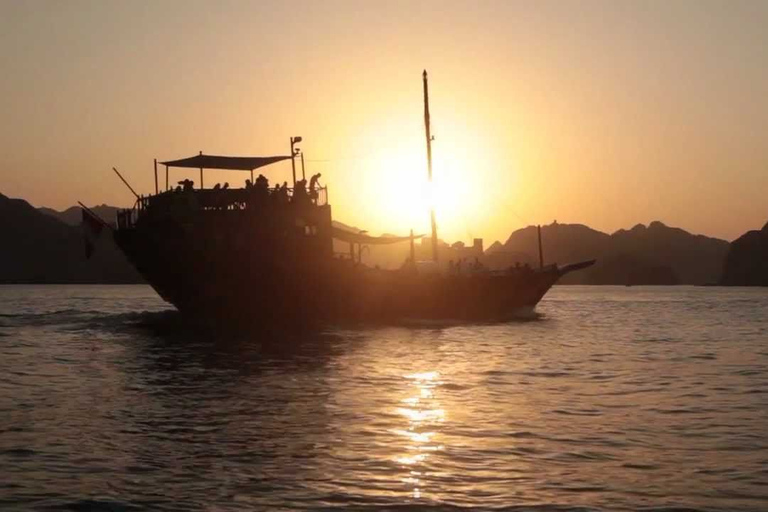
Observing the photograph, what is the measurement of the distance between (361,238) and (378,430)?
37.9 metres

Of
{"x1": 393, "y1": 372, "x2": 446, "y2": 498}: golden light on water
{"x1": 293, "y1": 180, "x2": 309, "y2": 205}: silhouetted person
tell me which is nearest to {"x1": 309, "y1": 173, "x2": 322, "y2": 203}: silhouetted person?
{"x1": 293, "y1": 180, "x2": 309, "y2": 205}: silhouetted person

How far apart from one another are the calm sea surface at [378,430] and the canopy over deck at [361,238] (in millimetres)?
19543

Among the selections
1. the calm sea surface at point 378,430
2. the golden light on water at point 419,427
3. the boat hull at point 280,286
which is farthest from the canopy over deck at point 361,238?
the golden light on water at point 419,427

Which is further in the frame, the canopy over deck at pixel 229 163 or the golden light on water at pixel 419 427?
the canopy over deck at pixel 229 163

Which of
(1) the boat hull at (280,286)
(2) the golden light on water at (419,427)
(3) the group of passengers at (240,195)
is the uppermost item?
(3) the group of passengers at (240,195)

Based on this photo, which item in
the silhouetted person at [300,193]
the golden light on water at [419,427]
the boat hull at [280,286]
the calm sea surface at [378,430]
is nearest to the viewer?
the calm sea surface at [378,430]

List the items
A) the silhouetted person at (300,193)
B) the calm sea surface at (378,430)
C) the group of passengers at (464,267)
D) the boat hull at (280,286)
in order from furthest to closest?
the group of passengers at (464,267), the silhouetted person at (300,193), the boat hull at (280,286), the calm sea surface at (378,430)

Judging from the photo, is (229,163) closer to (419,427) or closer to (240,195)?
(240,195)

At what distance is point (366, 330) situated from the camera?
1786 inches

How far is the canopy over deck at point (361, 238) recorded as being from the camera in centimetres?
5212

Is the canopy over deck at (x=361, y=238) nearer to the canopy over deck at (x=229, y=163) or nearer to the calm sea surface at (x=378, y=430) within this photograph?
the canopy over deck at (x=229, y=163)

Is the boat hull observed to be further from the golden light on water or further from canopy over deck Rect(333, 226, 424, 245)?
the golden light on water

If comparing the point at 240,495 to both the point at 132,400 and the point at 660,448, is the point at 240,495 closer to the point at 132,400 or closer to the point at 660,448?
the point at 660,448

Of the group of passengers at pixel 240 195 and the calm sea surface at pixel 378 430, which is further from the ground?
the group of passengers at pixel 240 195
